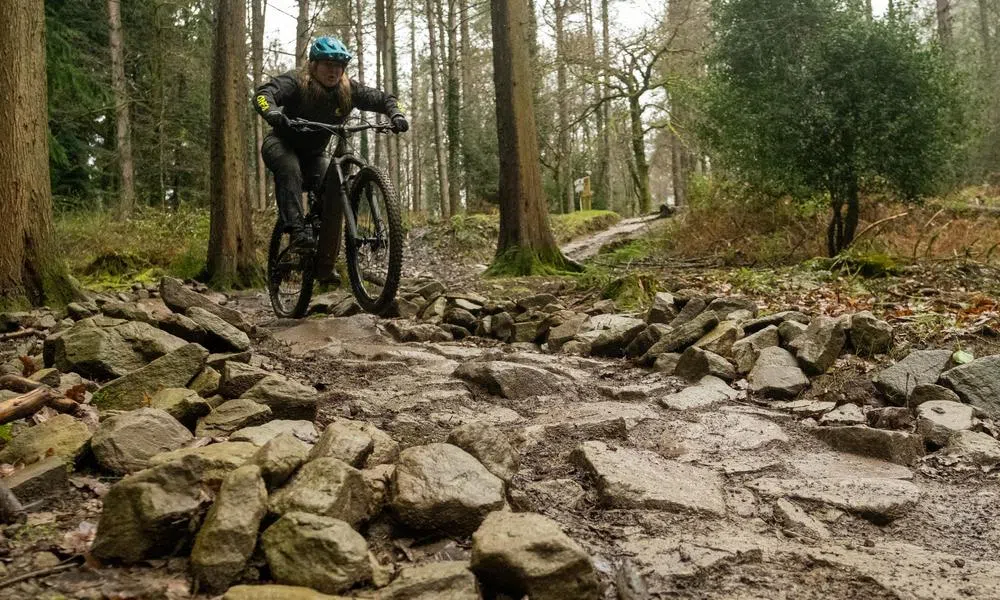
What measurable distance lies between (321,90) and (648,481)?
168 inches

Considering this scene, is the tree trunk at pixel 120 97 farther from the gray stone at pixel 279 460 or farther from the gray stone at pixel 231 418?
the gray stone at pixel 279 460

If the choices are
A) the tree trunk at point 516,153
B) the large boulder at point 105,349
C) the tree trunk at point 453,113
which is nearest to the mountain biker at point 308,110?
the large boulder at point 105,349

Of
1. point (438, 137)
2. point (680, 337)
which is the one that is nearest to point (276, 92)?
point (680, 337)

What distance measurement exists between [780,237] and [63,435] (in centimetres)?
1149

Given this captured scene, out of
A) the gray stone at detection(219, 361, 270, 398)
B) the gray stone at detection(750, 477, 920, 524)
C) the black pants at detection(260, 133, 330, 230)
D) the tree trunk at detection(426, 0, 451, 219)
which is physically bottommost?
the gray stone at detection(750, 477, 920, 524)

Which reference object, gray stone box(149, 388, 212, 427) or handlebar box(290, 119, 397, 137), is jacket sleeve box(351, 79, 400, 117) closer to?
handlebar box(290, 119, 397, 137)

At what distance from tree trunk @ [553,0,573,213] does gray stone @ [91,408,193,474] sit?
20632 millimetres

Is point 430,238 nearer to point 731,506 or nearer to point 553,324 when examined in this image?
point 553,324

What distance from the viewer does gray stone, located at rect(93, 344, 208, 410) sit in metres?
2.97

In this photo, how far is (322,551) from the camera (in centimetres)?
167

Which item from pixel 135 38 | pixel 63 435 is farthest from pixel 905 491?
pixel 135 38

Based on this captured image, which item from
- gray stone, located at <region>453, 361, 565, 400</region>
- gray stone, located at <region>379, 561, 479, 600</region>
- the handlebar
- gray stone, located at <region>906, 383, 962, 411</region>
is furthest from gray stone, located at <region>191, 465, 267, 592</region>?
the handlebar

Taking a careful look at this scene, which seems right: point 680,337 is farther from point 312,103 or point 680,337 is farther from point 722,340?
point 312,103

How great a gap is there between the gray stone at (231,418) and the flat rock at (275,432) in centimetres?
5
